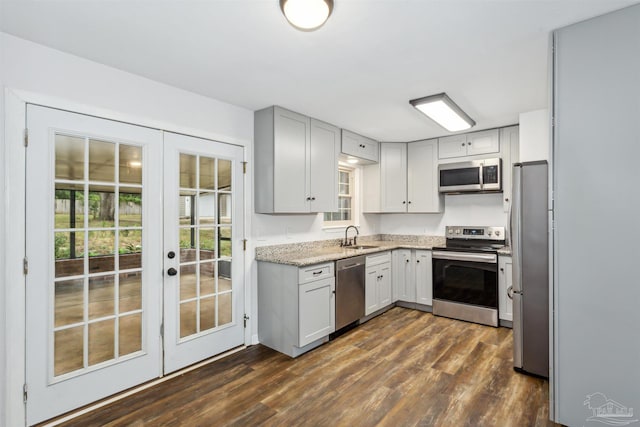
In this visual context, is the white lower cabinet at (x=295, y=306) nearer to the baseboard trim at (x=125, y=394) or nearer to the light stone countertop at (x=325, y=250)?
the light stone countertop at (x=325, y=250)

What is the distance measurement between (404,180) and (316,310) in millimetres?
2544

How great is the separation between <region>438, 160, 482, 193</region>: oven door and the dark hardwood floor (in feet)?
6.30

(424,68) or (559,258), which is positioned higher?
(424,68)

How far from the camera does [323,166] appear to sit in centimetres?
383

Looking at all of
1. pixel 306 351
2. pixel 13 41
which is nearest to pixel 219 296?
pixel 306 351

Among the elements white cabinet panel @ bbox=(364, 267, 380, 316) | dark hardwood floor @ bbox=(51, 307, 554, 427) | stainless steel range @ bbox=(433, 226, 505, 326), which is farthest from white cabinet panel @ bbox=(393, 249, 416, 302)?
dark hardwood floor @ bbox=(51, 307, 554, 427)

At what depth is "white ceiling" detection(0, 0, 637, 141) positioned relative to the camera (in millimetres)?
1752

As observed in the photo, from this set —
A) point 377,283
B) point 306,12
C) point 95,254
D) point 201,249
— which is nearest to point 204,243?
point 201,249

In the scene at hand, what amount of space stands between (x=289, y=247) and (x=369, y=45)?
2383 mm

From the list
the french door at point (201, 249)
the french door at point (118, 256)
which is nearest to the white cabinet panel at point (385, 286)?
the french door at point (201, 249)

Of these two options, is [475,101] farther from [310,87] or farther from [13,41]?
[13,41]

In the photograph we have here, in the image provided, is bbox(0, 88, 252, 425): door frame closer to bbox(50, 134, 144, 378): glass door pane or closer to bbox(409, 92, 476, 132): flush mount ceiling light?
bbox(50, 134, 144, 378): glass door pane

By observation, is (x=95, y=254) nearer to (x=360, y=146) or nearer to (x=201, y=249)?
(x=201, y=249)

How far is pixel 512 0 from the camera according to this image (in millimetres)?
1687
